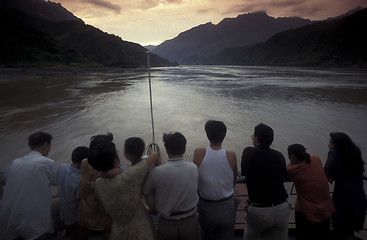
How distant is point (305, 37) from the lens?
138875mm

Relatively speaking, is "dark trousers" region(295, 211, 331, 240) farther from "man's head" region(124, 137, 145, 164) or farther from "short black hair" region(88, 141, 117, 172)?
"short black hair" region(88, 141, 117, 172)

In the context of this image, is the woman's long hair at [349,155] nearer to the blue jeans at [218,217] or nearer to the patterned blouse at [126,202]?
the blue jeans at [218,217]

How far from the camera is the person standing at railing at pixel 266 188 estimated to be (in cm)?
228

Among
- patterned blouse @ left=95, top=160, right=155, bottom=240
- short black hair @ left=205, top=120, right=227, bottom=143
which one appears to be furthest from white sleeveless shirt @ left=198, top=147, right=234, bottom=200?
patterned blouse @ left=95, top=160, right=155, bottom=240

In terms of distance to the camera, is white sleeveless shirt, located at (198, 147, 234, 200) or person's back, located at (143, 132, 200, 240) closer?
person's back, located at (143, 132, 200, 240)

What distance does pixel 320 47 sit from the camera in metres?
110

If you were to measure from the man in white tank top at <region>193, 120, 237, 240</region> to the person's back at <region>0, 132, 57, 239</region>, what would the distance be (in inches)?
63.9

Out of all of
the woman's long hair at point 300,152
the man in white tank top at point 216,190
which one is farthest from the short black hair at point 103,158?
the woman's long hair at point 300,152

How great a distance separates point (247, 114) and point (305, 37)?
504 ft

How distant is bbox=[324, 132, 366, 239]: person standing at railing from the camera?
2.37 metres

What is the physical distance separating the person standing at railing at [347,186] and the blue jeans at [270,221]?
641 millimetres

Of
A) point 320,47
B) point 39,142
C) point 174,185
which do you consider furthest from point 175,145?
point 320,47

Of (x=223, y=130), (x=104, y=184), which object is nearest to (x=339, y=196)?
(x=223, y=130)

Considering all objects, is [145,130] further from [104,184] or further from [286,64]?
[286,64]
